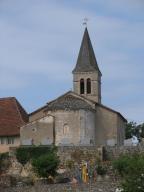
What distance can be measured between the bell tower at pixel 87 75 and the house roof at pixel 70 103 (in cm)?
733

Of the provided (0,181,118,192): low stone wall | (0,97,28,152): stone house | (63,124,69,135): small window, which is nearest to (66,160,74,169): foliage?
(63,124,69,135): small window

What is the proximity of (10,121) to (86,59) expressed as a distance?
12.8 meters

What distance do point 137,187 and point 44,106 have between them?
123 feet

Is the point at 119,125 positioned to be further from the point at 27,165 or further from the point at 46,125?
the point at 27,165

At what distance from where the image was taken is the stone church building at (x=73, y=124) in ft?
278

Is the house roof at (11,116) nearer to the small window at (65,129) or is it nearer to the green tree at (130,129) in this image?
the small window at (65,129)

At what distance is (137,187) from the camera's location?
52.9 metres

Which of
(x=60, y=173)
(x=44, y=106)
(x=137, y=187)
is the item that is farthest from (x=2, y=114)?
(x=137, y=187)

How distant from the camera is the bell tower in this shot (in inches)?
3735

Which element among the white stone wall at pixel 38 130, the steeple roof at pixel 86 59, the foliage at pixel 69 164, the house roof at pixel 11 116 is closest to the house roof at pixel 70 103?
the white stone wall at pixel 38 130

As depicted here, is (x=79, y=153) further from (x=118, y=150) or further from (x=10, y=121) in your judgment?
(x=10, y=121)

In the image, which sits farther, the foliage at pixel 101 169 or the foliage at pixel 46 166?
the foliage at pixel 101 169

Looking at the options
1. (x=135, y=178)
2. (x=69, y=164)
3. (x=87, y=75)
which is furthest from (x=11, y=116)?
(x=135, y=178)

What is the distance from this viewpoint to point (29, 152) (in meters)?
77.8
